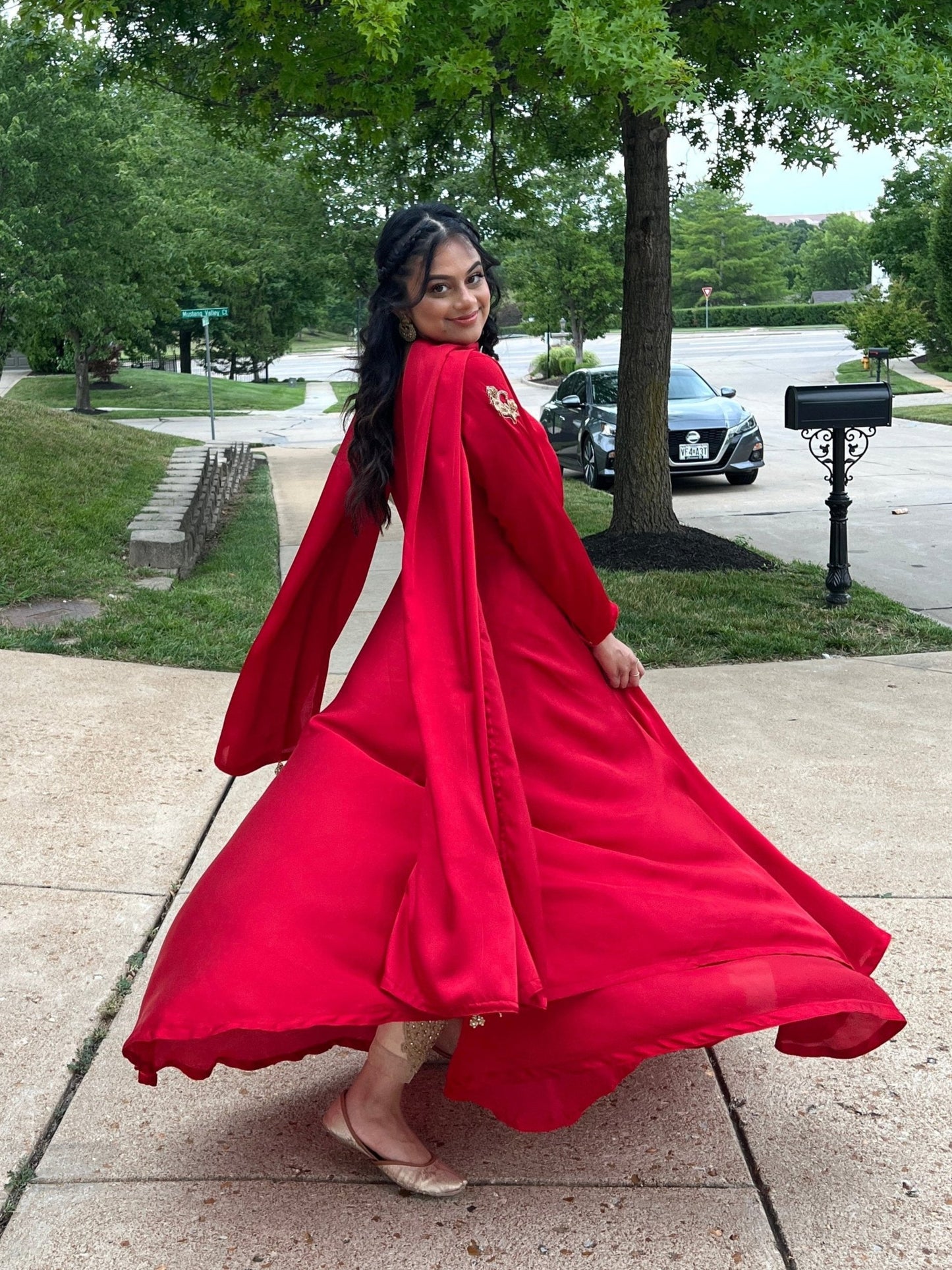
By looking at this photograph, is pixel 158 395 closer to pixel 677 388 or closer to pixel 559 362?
pixel 559 362

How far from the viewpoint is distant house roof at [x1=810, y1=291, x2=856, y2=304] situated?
71812mm

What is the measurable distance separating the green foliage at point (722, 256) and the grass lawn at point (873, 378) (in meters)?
35.9

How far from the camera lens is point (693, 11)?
841cm

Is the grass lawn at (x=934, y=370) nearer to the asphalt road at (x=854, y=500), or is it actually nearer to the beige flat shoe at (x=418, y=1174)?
the asphalt road at (x=854, y=500)

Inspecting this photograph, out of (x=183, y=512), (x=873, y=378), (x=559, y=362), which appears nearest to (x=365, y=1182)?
(x=183, y=512)

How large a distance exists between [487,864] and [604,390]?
14.0 m

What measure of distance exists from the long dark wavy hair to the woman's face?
11 millimetres

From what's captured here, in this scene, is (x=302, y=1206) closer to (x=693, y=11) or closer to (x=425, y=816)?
(x=425, y=816)

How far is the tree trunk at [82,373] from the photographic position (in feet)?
93.6

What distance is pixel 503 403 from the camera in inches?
94.9

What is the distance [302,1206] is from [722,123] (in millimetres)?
9753

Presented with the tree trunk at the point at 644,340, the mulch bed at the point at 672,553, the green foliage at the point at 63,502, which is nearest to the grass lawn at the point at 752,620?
the mulch bed at the point at 672,553

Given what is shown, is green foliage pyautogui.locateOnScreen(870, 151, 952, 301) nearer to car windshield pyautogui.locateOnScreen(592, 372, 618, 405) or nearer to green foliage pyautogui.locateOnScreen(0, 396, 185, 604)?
car windshield pyautogui.locateOnScreen(592, 372, 618, 405)

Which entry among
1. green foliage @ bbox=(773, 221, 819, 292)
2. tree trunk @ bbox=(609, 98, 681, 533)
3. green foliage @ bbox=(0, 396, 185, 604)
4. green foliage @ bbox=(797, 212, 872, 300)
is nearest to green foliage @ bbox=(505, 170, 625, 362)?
green foliage @ bbox=(0, 396, 185, 604)
